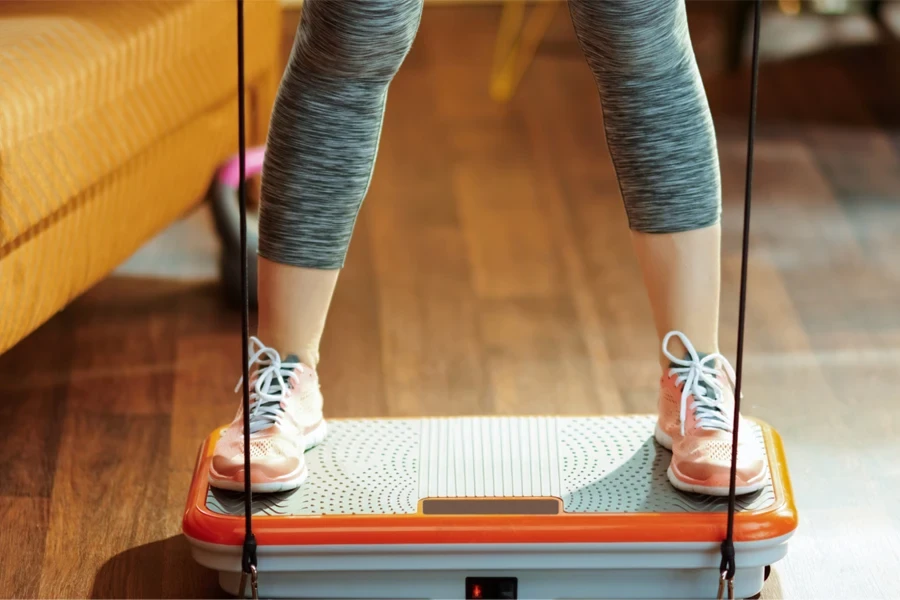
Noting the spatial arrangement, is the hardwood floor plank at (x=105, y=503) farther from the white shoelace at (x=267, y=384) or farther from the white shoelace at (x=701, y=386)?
the white shoelace at (x=701, y=386)

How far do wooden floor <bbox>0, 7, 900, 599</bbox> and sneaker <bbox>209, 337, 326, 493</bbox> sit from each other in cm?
14

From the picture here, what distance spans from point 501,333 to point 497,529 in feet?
2.11

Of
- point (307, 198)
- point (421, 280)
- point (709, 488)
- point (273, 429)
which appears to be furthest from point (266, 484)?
point (421, 280)

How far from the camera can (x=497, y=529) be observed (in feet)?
3.67

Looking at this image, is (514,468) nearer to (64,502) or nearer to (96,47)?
(64,502)

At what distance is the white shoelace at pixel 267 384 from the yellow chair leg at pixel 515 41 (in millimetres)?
1381

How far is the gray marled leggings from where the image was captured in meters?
1.09

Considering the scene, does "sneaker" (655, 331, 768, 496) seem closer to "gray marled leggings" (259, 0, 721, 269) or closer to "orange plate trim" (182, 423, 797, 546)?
"orange plate trim" (182, 423, 797, 546)

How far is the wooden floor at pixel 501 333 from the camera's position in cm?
133

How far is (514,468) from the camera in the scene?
124 cm

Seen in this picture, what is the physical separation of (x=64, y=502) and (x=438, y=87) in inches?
57.1

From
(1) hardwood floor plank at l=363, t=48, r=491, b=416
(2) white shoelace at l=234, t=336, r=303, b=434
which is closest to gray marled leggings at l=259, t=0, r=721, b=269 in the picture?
(2) white shoelace at l=234, t=336, r=303, b=434

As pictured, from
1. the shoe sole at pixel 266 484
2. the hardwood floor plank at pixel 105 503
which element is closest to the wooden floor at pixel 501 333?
the hardwood floor plank at pixel 105 503

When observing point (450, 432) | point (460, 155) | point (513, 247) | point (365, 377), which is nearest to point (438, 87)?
point (460, 155)
